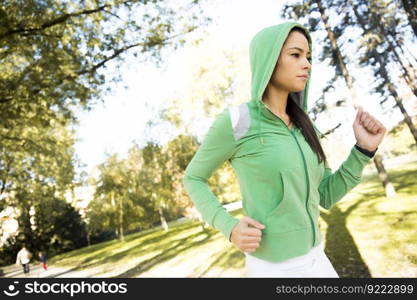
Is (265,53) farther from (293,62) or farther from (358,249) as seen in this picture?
(358,249)

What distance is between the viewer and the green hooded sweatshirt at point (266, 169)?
1479 mm

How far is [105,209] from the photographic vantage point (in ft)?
109

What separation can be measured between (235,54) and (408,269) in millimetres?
16701

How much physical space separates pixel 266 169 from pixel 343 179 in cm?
55

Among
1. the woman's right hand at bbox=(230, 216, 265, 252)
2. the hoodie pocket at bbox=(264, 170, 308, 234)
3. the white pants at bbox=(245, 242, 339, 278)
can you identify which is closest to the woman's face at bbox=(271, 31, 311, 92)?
the hoodie pocket at bbox=(264, 170, 308, 234)

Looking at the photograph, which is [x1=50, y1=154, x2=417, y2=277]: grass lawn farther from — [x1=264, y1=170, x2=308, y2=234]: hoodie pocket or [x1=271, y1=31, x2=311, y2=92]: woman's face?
[x1=271, y1=31, x2=311, y2=92]: woman's face

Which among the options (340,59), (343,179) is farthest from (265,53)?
(340,59)

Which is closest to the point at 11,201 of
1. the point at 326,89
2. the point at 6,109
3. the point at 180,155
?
the point at 180,155

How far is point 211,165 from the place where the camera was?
1572 millimetres

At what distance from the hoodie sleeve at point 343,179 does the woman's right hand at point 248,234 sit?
0.60m

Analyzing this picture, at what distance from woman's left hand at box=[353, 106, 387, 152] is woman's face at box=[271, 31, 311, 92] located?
36cm

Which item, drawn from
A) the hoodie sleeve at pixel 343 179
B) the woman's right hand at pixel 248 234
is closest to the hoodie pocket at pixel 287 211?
the woman's right hand at pixel 248 234

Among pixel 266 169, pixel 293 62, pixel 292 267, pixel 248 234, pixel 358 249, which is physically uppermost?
pixel 293 62

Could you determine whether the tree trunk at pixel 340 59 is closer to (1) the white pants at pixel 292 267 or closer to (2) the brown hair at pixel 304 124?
(2) the brown hair at pixel 304 124
